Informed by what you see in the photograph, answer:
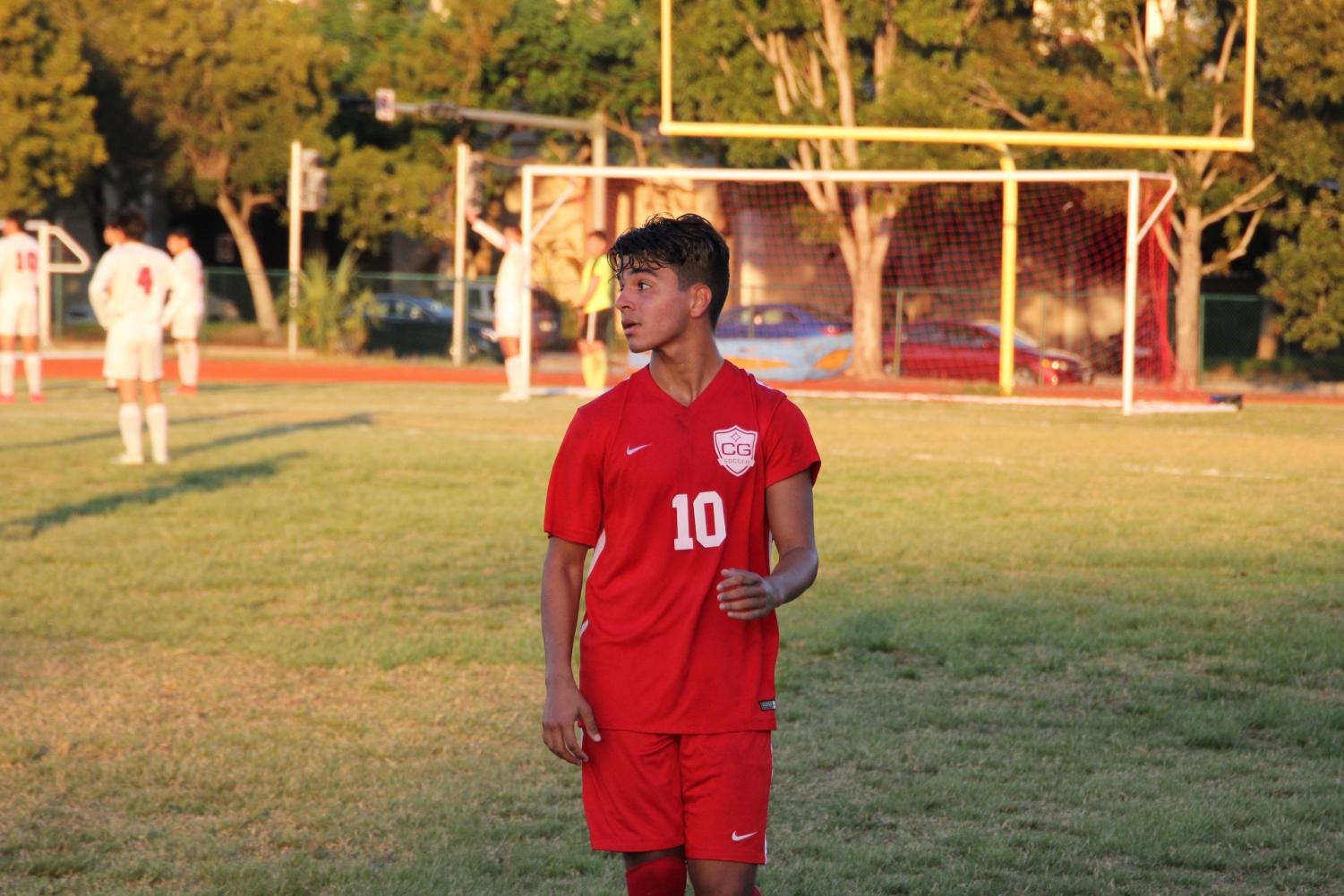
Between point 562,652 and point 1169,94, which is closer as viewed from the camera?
point 562,652

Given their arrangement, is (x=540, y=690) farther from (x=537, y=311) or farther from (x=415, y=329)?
(x=537, y=311)

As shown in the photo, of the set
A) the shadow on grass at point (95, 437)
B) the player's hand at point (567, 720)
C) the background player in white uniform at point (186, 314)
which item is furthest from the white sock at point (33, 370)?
the player's hand at point (567, 720)

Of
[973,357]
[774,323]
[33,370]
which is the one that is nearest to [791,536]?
[33,370]

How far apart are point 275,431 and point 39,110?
22914 mm

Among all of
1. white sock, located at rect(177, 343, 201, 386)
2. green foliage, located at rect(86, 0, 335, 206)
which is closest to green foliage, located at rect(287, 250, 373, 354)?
green foliage, located at rect(86, 0, 335, 206)

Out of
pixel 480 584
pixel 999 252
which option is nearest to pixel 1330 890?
pixel 480 584

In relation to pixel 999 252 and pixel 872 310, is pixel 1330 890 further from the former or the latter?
pixel 999 252

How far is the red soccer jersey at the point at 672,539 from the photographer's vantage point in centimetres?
334

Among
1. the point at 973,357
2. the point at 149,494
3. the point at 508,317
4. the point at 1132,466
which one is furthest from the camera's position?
the point at 973,357

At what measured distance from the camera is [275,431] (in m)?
17.1

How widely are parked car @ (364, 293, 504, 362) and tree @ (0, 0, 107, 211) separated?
8.17m

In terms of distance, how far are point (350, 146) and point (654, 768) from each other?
37.9m

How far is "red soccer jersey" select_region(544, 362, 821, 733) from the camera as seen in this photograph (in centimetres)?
334

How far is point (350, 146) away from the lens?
3969cm
